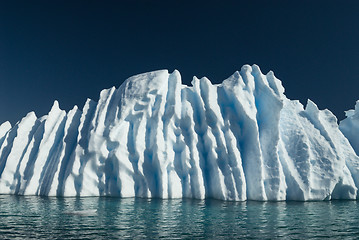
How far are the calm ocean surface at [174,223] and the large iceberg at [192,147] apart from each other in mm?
5664

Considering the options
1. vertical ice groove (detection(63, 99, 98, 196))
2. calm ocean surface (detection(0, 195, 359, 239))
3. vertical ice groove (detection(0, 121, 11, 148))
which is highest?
vertical ice groove (detection(0, 121, 11, 148))

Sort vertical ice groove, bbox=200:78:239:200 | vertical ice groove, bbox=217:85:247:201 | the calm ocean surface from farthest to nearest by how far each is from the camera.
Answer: vertical ice groove, bbox=200:78:239:200
vertical ice groove, bbox=217:85:247:201
the calm ocean surface

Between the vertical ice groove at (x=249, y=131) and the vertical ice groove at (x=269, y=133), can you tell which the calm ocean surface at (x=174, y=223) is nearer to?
the vertical ice groove at (x=269, y=133)

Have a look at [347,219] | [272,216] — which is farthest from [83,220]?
[347,219]

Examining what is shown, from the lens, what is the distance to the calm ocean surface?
8.80 meters

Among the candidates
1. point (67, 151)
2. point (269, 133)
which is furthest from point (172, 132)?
point (67, 151)

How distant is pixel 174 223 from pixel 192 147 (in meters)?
10.9

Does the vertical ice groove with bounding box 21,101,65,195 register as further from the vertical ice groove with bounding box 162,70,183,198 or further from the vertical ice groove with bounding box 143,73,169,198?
the vertical ice groove with bounding box 162,70,183,198

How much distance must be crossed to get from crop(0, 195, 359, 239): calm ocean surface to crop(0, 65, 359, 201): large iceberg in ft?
18.6

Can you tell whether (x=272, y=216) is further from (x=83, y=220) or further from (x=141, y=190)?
(x=141, y=190)

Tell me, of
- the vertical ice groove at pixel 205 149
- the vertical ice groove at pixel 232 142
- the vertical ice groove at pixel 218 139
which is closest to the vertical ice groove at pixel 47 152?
the vertical ice groove at pixel 205 149

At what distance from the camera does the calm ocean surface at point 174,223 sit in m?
8.80

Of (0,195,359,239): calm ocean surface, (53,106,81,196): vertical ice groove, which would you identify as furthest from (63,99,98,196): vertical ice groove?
(0,195,359,239): calm ocean surface

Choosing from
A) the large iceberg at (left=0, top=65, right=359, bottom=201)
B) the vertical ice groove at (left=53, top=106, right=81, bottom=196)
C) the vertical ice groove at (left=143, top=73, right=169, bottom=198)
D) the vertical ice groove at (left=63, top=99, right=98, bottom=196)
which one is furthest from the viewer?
the vertical ice groove at (left=53, top=106, right=81, bottom=196)
